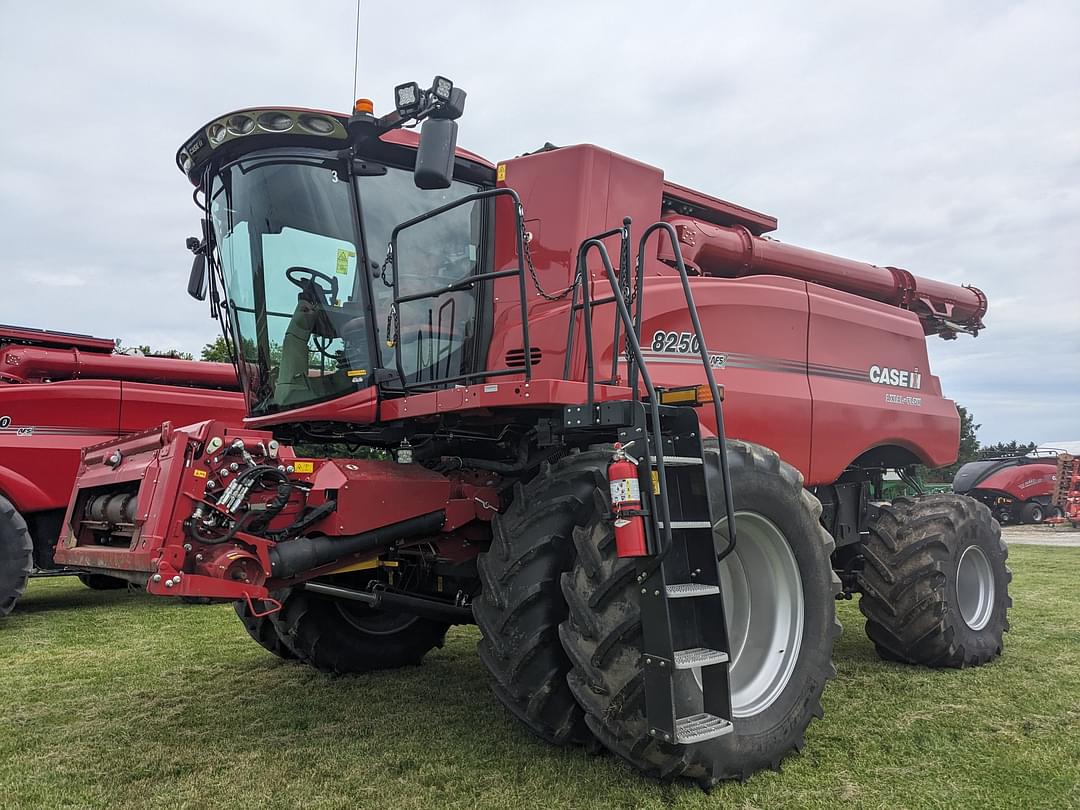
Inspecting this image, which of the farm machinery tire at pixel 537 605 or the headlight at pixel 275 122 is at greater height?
the headlight at pixel 275 122

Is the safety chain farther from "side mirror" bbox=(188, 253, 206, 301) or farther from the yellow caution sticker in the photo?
"side mirror" bbox=(188, 253, 206, 301)

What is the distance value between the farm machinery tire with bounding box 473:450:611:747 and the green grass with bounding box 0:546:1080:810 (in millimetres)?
259

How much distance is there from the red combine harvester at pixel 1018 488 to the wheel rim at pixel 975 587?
65.0 ft

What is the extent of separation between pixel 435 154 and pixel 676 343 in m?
1.73

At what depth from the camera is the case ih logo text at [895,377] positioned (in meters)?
5.91

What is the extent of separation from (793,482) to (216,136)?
3445 mm

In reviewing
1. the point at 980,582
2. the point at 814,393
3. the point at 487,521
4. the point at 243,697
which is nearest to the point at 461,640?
the point at 243,697

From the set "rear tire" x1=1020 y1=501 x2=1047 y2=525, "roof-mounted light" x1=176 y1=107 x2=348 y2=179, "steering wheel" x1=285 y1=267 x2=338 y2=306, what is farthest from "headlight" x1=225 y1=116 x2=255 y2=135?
"rear tire" x1=1020 y1=501 x2=1047 y2=525

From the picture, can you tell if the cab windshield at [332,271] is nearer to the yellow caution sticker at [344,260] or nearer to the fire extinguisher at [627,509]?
the yellow caution sticker at [344,260]

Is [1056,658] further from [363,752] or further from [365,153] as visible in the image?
[365,153]

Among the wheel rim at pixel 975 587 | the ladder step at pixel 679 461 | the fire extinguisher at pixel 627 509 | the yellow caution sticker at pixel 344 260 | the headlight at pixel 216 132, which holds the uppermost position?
the headlight at pixel 216 132

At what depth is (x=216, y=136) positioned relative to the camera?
4.40 meters

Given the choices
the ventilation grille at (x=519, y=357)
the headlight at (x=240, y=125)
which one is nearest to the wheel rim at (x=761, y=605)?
the ventilation grille at (x=519, y=357)

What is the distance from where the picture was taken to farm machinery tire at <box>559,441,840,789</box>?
318 centimetres
